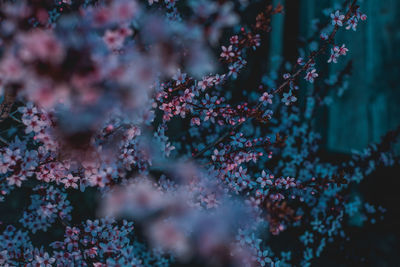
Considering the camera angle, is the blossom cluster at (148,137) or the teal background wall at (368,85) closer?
the blossom cluster at (148,137)

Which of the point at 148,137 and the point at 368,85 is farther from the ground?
the point at 368,85

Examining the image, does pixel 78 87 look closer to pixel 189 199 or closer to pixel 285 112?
pixel 189 199

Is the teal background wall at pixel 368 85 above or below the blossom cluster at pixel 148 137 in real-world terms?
above

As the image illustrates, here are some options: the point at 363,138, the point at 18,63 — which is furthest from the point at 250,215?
the point at 363,138

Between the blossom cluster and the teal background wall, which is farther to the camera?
the teal background wall

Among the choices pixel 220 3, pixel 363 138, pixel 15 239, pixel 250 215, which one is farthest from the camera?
pixel 363 138

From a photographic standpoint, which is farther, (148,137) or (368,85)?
(368,85)

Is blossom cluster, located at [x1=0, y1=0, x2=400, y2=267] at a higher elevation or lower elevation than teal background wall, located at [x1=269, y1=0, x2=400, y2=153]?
lower

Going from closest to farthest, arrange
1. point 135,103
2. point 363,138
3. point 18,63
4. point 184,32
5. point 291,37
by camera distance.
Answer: point 18,63 < point 135,103 < point 184,32 < point 363,138 < point 291,37

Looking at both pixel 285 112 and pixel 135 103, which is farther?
pixel 285 112

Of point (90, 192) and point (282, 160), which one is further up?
point (90, 192)

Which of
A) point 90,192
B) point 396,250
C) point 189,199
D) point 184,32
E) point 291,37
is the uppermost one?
point 291,37
